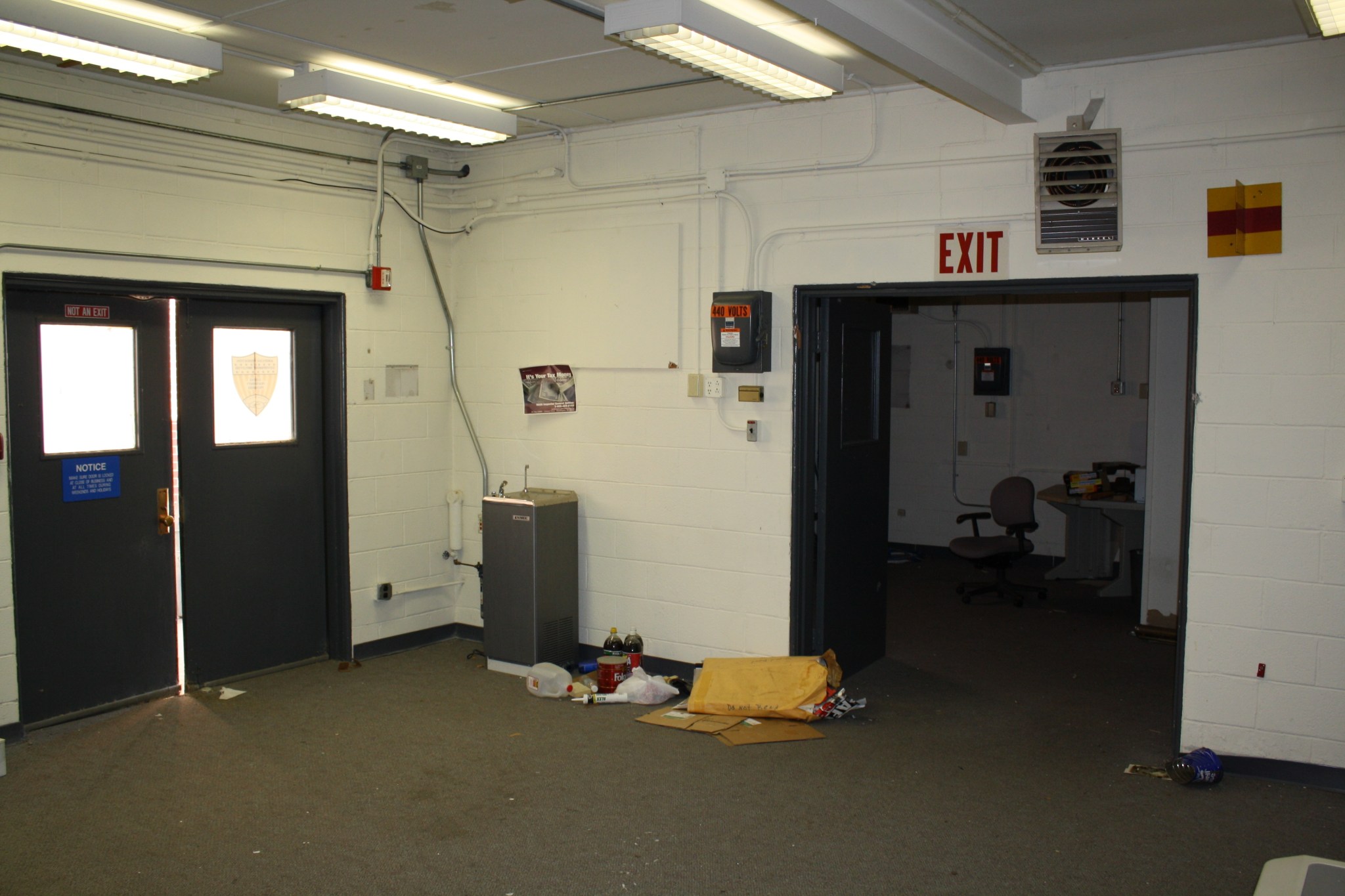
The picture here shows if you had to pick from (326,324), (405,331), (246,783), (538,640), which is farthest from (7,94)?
(538,640)

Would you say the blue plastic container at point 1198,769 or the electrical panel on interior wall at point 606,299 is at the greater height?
the electrical panel on interior wall at point 606,299

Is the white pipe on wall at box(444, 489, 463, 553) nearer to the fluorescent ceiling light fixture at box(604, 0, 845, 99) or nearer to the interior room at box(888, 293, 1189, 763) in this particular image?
the interior room at box(888, 293, 1189, 763)

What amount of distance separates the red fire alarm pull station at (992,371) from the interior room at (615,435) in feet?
5.81

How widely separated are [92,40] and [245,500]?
244 cm

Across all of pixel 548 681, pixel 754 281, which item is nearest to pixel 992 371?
pixel 754 281

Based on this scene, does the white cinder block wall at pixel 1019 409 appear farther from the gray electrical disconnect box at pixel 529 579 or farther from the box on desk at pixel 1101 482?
the gray electrical disconnect box at pixel 529 579

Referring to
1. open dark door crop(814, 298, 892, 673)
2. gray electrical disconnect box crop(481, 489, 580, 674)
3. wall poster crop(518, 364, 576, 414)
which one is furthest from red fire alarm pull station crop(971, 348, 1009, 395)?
gray electrical disconnect box crop(481, 489, 580, 674)

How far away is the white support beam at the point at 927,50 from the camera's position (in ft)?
10.3

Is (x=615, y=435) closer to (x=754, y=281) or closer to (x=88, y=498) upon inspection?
(x=754, y=281)

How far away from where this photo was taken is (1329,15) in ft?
10.4

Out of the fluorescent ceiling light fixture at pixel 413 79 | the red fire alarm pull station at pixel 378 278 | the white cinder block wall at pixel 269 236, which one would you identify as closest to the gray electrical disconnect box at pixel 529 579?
the white cinder block wall at pixel 269 236

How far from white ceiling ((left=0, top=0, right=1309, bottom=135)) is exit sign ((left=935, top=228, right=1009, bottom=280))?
1.65 ft

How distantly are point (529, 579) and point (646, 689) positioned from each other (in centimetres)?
86

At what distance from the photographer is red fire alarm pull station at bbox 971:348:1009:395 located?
8336mm
